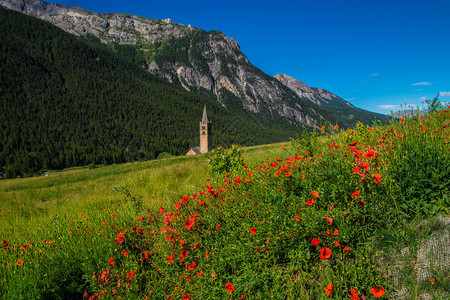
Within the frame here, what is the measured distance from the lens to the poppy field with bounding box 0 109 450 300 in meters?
2.19

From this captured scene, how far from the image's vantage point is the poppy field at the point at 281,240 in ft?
7.18

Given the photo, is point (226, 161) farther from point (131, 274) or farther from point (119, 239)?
point (131, 274)

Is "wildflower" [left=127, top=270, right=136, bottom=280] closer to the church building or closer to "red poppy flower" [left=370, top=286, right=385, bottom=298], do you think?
"red poppy flower" [left=370, top=286, right=385, bottom=298]

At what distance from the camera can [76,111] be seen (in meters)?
140

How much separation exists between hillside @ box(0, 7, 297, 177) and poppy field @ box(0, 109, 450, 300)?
115 m

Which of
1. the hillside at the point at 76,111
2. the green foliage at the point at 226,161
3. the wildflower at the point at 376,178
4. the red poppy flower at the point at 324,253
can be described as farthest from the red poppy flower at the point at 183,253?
the hillside at the point at 76,111

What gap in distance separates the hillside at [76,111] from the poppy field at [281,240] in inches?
4518

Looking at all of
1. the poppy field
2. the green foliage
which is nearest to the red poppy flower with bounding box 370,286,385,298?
the poppy field

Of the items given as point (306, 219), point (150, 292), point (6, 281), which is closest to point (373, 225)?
point (306, 219)

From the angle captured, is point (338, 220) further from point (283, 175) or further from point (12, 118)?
point (12, 118)

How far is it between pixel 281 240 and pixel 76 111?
167 m

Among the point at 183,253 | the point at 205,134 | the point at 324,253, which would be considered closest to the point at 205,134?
the point at 205,134

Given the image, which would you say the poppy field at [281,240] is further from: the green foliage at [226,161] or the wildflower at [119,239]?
the green foliage at [226,161]

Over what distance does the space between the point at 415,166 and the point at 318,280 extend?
5.40 ft
